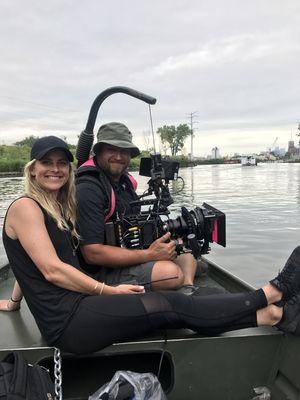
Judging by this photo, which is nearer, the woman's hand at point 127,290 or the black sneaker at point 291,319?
the black sneaker at point 291,319

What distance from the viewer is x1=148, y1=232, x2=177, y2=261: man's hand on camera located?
3.34 m

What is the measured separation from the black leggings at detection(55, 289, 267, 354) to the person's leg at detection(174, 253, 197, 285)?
0.97 meters

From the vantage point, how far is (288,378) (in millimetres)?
2619

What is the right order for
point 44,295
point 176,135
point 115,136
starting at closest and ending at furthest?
point 44,295 < point 115,136 < point 176,135

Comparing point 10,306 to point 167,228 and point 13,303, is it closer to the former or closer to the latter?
point 13,303

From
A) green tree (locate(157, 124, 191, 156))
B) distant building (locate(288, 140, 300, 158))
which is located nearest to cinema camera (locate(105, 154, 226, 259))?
green tree (locate(157, 124, 191, 156))

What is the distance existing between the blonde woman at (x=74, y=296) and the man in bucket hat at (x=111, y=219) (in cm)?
45

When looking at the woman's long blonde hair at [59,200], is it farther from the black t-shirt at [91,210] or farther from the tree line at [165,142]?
the tree line at [165,142]

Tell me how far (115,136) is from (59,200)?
3.03 feet

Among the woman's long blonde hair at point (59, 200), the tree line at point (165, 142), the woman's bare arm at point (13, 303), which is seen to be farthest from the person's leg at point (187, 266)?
the tree line at point (165, 142)

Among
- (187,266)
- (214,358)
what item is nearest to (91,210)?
(187,266)

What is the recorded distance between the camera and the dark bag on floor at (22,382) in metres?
1.93

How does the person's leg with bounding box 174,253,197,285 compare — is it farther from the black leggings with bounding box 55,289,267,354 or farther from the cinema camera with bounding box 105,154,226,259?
the black leggings with bounding box 55,289,267,354

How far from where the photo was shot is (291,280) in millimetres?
2732
